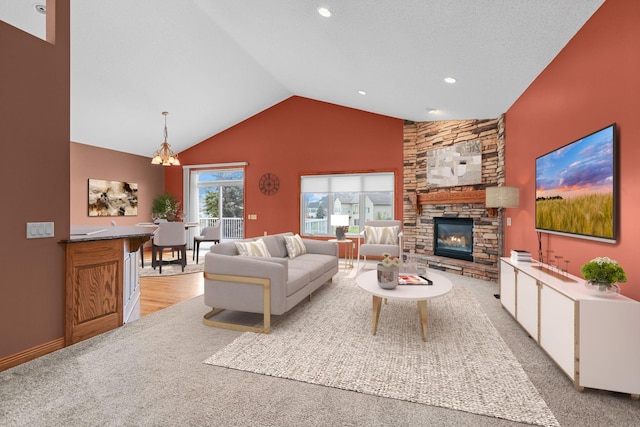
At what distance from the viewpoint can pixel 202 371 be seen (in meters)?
2.29

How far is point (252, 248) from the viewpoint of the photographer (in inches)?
146

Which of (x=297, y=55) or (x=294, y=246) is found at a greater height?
(x=297, y=55)

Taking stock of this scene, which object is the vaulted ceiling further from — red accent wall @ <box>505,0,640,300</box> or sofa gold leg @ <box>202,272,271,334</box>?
sofa gold leg @ <box>202,272,271,334</box>

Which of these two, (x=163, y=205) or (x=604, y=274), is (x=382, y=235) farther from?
(x=163, y=205)

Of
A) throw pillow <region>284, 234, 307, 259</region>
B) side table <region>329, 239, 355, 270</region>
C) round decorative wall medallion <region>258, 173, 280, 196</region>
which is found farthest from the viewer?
round decorative wall medallion <region>258, 173, 280, 196</region>

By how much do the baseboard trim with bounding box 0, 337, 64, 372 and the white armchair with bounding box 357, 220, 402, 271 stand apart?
458cm

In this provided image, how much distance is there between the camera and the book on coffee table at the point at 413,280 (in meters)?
3.30

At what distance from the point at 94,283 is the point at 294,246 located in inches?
96.4

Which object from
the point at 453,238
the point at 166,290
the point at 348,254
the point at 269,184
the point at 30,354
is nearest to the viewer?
the point at 30,354

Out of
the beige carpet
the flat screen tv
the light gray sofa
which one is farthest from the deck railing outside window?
the flat screen tv

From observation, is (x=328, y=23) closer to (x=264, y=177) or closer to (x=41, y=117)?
(x=41, y=117)

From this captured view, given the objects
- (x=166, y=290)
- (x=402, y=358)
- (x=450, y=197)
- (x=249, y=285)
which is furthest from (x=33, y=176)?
(x=450, y=197)

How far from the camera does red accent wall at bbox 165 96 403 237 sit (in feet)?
23.2

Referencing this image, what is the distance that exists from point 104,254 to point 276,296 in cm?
167
